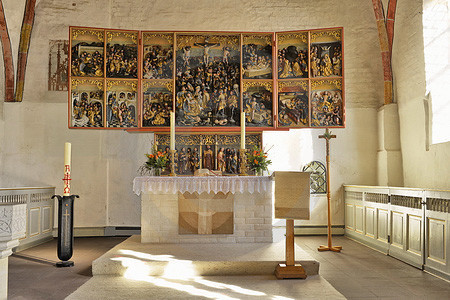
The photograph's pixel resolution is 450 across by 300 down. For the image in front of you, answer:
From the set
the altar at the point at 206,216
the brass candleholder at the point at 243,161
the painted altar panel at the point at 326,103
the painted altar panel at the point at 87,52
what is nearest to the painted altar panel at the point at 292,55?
the painted altar panel at the point at 326,103

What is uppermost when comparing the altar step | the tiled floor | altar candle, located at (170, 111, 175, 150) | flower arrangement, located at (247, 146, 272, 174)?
altar candle, located at (170, 111, 175, 150)

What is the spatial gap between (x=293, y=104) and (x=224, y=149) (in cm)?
198

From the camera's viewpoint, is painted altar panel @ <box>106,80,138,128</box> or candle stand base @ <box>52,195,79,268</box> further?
painted altar panel @ <box>106,80,138,128</box>

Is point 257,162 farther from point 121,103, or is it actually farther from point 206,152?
point 121,103

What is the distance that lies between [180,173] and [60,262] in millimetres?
3229

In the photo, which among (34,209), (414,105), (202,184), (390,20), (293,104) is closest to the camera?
(202,184)

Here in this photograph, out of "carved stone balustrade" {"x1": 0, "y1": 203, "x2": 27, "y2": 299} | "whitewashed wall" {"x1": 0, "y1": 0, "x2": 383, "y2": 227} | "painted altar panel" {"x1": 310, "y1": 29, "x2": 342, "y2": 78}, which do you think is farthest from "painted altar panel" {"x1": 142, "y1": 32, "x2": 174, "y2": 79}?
"carved stone balustrade" {"x1": 0, "y1": 203, "x2": 27, "y2": 299}

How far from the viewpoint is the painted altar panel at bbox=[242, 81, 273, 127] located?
9305 millimetres

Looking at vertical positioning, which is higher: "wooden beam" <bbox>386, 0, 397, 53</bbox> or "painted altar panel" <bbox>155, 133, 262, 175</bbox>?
"wooden beam" <bbox>386, 0, 397, 53</bbox>

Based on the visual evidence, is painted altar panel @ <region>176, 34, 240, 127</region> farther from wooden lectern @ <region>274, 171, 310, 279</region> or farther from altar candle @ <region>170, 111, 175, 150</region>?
wooden lectern @ <region>274, 171, 310, 279</region>

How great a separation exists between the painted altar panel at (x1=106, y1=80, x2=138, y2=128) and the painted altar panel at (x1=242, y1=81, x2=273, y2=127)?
255 cm

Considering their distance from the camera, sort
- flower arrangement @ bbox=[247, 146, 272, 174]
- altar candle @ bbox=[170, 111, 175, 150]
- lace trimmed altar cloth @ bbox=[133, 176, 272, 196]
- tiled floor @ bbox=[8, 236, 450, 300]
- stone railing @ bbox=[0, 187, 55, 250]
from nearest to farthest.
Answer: tiled floor @ bbox=[8, 236, 450, 300] → lace trimmed altar cloth @ bbox=[133, 176, 272, 196] → altar candle @ bbox=[170, 111, 175, 150] → flower arrangement @ bbox=[247, 146, 272, 174] → stone railing @ bbox=[0, 187, 55, 250]

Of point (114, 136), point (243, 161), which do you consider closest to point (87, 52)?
point (114, 136)

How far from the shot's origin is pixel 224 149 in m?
9.82
